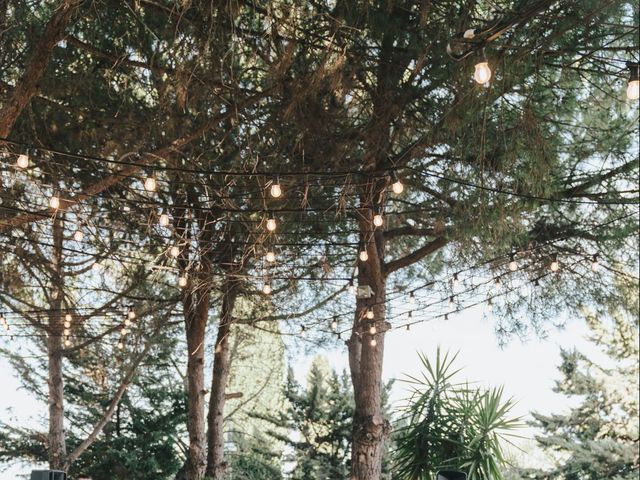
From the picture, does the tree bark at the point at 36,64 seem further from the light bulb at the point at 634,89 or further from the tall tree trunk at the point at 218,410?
the tall tree trunk at the point at 218,410

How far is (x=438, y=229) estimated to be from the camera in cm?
546

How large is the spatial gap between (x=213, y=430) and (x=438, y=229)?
3.65 meters

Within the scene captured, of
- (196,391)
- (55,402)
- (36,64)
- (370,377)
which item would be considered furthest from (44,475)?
(55,402)

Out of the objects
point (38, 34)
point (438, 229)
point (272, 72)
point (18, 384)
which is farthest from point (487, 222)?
point (18, 384)

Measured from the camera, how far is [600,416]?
9.20 meters

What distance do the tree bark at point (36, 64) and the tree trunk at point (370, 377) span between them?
8.88ft

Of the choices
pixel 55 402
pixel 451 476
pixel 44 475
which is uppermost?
pixel 55 402

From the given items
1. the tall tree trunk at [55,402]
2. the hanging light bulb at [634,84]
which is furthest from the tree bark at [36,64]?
the tall tree trunk at [55,402]

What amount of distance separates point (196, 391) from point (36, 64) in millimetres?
4445

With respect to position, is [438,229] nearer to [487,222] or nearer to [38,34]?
[487,222]

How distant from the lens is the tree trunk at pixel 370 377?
574cm

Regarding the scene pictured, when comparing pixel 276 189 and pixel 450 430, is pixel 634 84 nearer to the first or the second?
pixel 276 189

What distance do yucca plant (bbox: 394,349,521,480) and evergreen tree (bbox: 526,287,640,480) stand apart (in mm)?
2578

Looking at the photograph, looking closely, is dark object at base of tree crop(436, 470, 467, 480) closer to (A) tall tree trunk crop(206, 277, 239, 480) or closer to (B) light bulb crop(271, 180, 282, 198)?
(B) light bulb crop(271, 180, 282, 198)
